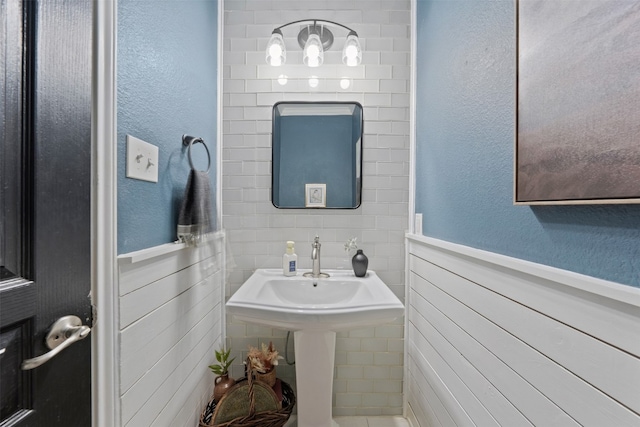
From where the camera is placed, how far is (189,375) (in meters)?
1.26

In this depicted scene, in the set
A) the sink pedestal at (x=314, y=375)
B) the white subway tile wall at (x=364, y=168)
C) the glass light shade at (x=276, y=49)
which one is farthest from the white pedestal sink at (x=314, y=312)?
the glass light shade at (x=276, y=49)

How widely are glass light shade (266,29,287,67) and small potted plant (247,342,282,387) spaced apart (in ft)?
4.86

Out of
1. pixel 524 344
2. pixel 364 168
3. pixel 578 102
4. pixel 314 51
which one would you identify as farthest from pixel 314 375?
pixel 314 51

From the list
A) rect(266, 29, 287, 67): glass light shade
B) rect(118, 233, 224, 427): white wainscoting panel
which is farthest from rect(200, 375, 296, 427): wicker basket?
rect(266, 29, 287, 67): glass light shade

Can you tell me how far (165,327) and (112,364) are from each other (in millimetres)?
268

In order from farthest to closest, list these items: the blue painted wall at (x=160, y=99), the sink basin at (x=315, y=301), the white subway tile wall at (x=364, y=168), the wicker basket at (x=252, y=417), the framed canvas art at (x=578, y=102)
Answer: the white subway tile wall at (x=364, y=168), the wicker basket at (x=252, y=417), the sink basin at (x=315, y=301), the blue painted wall at (x=160, y=99), the framed canvas art at (x=578, y=102)

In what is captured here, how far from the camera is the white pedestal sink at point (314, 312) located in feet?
3.57

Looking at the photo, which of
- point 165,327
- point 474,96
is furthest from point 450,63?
point 165,327

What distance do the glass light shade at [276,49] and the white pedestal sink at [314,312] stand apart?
111cm

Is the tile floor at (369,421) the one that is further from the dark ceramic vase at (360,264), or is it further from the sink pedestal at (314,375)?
the dark ceramic vase at (360,264)

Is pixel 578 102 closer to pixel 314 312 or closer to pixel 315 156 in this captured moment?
pixel 314 312

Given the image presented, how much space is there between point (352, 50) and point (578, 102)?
120 cm

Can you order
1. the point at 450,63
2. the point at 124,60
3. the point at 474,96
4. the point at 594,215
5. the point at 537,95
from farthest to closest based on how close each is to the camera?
the point at 450,63, the point at 474,96, the point at 124,60, the point at 537,95, the point at 594,215

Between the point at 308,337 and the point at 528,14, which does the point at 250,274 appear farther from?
the point at 528,14
